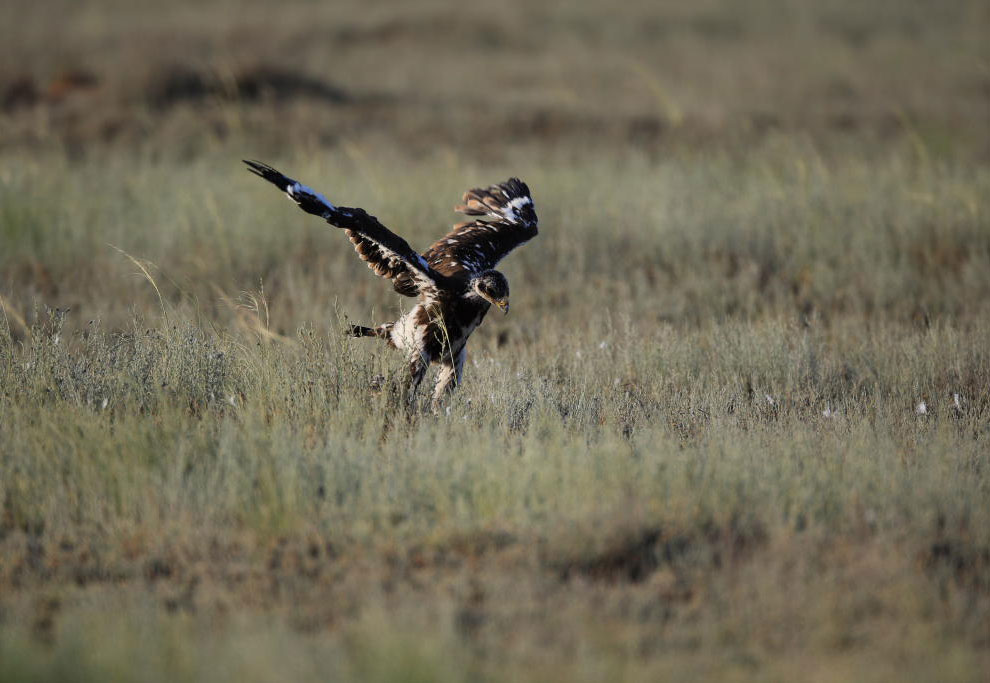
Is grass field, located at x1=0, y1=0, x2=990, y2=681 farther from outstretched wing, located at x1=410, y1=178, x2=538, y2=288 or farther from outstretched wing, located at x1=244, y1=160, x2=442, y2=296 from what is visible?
outstretched wing, located at x1=410, y1=178, x2=538, y2=288

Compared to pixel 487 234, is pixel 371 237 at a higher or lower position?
lower

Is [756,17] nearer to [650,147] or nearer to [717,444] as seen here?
[650,147]

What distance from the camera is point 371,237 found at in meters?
5.90

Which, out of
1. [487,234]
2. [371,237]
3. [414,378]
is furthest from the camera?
[487,234]

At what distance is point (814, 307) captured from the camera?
376 inches

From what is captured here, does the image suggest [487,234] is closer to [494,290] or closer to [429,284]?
[429,284]

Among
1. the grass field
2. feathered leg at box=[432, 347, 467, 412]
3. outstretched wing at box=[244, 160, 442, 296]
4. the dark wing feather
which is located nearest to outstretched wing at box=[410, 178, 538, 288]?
A: the dark wing feather

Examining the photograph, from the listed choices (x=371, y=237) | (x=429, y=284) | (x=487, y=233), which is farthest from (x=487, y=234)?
(x=371, y=237)

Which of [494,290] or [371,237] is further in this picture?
[494,290]

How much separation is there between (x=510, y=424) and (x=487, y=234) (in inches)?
68.9

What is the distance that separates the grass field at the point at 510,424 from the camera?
157 inches

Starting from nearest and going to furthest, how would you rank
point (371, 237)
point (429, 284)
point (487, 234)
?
point (371, 237), point (429, 284), point (487, 234)

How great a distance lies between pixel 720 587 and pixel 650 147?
13.1 m

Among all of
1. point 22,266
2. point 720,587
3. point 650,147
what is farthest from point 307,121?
point 720,587
